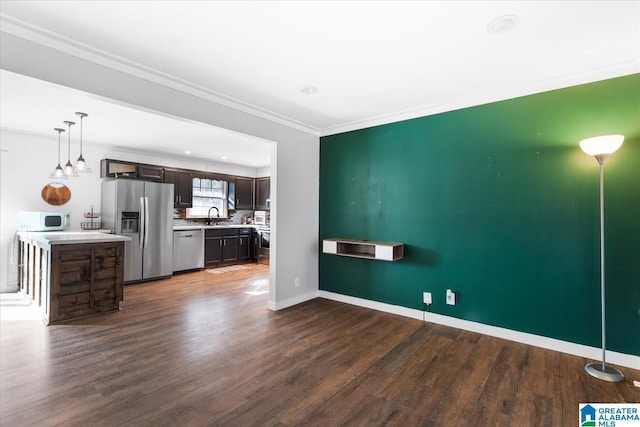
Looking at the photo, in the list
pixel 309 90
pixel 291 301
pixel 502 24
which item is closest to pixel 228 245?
pixel 291 301

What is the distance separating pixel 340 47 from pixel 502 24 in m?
1.11

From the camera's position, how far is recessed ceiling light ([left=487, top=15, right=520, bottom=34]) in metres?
1.98

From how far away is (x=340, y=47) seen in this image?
2.34m

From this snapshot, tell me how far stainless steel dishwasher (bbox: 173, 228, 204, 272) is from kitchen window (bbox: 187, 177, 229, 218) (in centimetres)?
99

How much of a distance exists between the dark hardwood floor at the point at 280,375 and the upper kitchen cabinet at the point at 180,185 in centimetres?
339

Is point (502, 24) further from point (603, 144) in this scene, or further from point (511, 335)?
point (511, 335)

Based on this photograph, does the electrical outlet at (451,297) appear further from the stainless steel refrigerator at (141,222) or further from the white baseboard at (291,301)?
the stainless steel refrigerator at (141,222)

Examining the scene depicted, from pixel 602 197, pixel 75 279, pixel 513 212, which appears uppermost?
pixel 602 197

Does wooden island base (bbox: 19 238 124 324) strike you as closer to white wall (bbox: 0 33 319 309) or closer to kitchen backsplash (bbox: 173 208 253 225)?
white wall (bbox: 0 33 319 309)

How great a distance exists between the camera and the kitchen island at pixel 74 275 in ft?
11.1

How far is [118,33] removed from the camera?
2.15m

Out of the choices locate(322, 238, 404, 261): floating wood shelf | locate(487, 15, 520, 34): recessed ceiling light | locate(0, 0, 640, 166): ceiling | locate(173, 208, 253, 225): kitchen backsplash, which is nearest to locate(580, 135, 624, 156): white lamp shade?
locate(0, 0, 640, 166): ceiling

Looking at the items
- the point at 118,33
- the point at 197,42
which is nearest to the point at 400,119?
the point at 197,42

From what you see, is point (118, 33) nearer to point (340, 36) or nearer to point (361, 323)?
point (340, 36)
